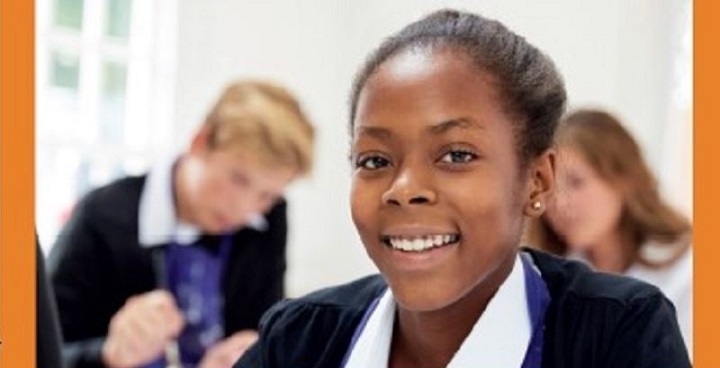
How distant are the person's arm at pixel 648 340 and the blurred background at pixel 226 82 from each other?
1.76 ft

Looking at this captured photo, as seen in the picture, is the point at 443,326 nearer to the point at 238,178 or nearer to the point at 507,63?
the point at 507,63

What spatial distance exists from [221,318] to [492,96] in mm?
678

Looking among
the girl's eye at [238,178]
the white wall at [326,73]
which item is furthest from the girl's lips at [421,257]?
the girl's eye at [238,178]

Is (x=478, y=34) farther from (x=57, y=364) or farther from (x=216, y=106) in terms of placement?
(x=216, y=106)

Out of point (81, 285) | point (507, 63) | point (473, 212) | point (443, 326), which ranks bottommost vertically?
point (81, 285)

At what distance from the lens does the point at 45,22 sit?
1248 millimetres

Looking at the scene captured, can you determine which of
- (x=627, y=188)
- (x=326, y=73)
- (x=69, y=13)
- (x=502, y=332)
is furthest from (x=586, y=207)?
(x=69, y=13)

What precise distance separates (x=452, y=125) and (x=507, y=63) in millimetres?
72

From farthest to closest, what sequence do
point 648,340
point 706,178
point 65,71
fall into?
point 65,71
point 706,178
point 648,340

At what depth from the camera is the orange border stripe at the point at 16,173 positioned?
3.24 ft

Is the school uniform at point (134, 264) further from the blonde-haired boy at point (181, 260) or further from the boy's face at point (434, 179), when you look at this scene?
the boy's face at point (434, 179)

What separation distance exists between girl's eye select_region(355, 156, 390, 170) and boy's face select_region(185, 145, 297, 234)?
563 mm

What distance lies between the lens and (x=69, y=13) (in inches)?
49.5

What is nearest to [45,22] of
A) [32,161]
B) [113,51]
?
[113,51]
